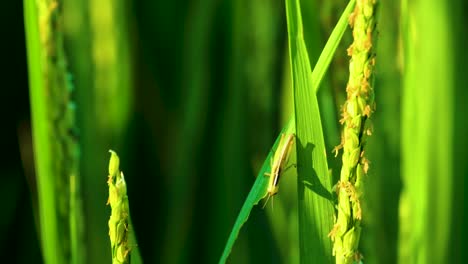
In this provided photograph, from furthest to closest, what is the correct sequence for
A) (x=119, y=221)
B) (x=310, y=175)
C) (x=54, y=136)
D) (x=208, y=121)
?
1. (x=208, y=121)
2. (x=54, y=136)
3. (x=310, y=175)
4. (x=119, y=221)

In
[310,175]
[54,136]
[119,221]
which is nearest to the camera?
[119,221]

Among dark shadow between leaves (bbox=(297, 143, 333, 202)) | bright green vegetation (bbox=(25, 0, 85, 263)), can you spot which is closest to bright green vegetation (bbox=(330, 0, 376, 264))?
dark shadow between leaves (bbox=(297, 143, 333, 202))

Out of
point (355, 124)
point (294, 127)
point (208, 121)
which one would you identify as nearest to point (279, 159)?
point (294, 127)

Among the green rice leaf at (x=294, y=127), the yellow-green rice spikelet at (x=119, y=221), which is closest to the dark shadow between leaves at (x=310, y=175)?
the green rice leaf at (x=294, y=127)

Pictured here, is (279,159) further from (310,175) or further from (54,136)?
(54,136)

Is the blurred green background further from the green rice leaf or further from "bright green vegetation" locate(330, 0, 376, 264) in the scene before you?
"bright green vegetation" locate(330, 0, 376, 264)

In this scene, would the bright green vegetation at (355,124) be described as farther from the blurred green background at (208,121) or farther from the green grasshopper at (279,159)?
the blurred green background at (208,121)

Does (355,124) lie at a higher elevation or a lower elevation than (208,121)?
higher

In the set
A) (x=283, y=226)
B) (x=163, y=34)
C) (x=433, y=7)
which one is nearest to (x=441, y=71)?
(x=433, y=7)

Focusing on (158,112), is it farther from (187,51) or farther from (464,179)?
(464,179)
